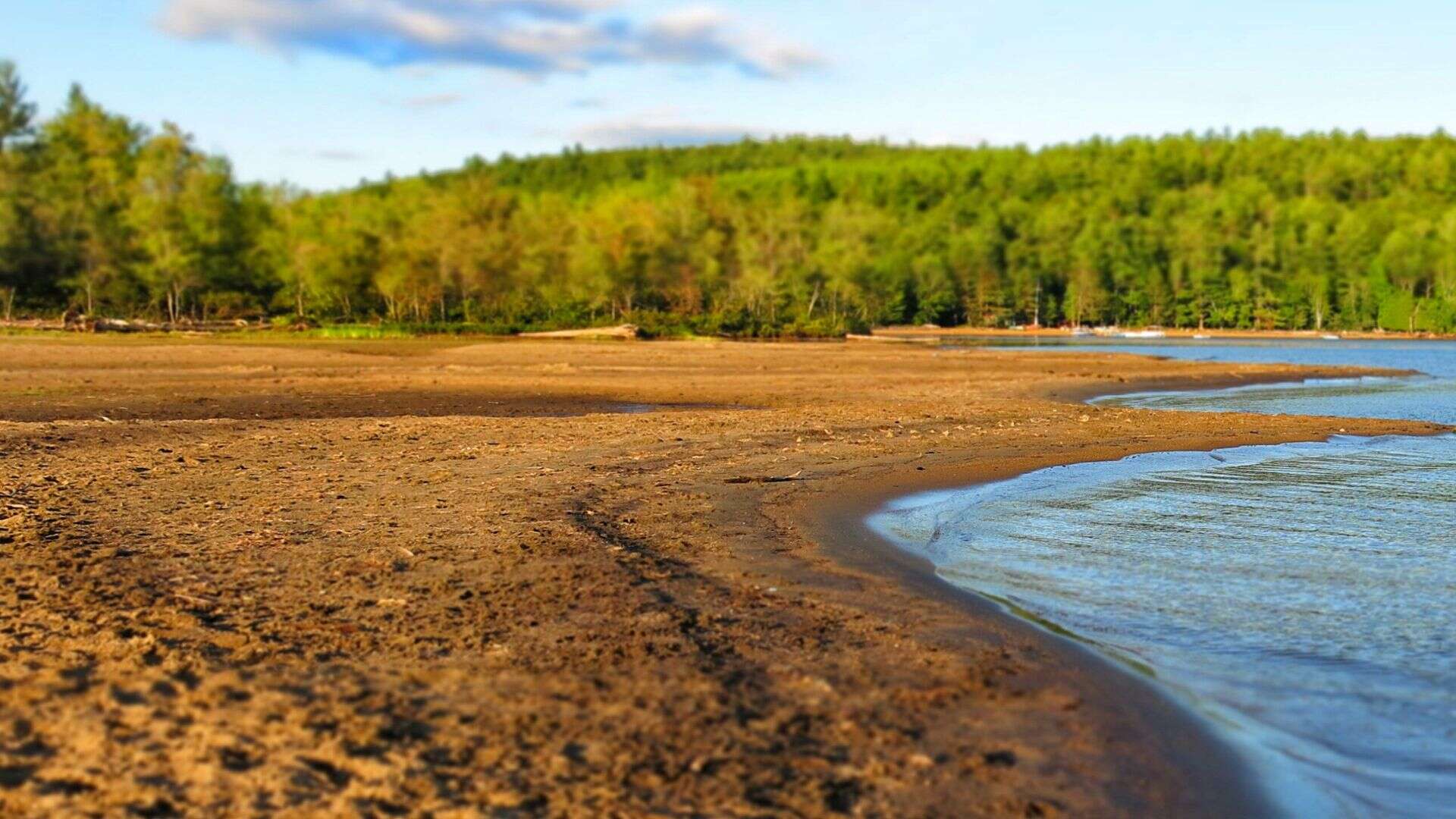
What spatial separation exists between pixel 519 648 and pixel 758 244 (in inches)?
3457

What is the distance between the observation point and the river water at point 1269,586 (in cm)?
580

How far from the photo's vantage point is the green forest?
220 feet

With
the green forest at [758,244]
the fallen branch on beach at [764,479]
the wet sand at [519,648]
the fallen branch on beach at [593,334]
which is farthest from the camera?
the green forest at [758,244]

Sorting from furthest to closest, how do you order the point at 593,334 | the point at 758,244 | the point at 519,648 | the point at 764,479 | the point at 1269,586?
the point at 758,244
the point at 593,334
the point at 764,479
the point at 1269,586
the point at 519,648

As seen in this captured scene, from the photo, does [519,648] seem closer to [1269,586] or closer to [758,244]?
[1269,586]

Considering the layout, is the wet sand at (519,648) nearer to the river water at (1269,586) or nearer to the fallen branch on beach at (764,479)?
the fallen branch on beach at (764,479)

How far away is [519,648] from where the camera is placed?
6410 millimetres

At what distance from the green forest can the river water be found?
185ft

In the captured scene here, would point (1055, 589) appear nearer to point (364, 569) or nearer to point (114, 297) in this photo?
point (364, 569)

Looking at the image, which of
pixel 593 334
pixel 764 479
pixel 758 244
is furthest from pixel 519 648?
pixel 758 244

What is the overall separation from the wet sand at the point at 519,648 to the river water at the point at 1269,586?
1.65 feet

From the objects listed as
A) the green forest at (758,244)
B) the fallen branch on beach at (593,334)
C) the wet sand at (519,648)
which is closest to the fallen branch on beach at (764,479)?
the wet sand at (519,648)

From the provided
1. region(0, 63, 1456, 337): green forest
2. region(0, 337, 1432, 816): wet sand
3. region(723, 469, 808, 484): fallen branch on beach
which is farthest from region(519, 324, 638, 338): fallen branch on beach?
region(723, 469, 808, 484): fallen branch on beach

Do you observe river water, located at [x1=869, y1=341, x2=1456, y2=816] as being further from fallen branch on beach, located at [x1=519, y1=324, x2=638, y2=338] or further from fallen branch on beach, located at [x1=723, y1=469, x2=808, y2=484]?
fallen branch on beach, located at [x1=519, y1=324, x2=638, y2=338]
